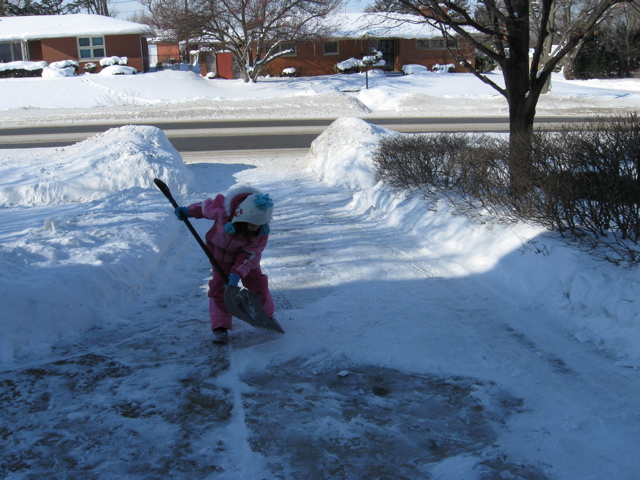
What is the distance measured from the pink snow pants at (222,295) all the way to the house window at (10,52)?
48103mm

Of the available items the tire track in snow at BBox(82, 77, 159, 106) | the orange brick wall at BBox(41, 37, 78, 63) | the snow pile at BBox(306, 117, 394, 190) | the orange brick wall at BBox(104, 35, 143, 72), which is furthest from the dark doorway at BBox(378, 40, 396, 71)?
the snow pile at BBox(306, 117, 394, 190)

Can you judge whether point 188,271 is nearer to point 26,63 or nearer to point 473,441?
point 473,441

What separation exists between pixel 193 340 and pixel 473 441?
7.43 ft

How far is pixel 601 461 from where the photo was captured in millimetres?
2938

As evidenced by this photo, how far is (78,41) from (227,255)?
45150mm

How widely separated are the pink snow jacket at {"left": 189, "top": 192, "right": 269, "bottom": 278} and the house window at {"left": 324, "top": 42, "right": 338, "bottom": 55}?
136ft

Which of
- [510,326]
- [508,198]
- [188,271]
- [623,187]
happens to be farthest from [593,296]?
[188,271]

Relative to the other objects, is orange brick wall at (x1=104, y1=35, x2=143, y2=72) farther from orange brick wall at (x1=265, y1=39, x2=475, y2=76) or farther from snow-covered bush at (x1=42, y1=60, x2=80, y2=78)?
orange brick wall at (x1=265, y1=39, x2=475, y2=76)

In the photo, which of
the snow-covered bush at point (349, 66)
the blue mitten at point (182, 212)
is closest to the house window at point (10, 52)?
the snow-covered bush at point (349, 66)

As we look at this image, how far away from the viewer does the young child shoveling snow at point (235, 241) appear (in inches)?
165

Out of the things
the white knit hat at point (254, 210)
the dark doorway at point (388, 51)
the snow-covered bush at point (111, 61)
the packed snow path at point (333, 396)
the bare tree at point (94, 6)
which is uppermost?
the bare tree at point (94, 6)

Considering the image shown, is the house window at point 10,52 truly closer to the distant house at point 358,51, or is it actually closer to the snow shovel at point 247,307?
the distant house at point 358,51

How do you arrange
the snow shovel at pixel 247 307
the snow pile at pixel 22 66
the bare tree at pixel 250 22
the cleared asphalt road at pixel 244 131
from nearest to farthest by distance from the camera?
the snow shovel at pixel 247 307
the cleared asphalt road at pixel 244 131
the bare tree at pixel 250 22
the snow pile at pixel 22 66

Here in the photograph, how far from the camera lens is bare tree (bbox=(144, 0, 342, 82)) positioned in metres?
34.5
